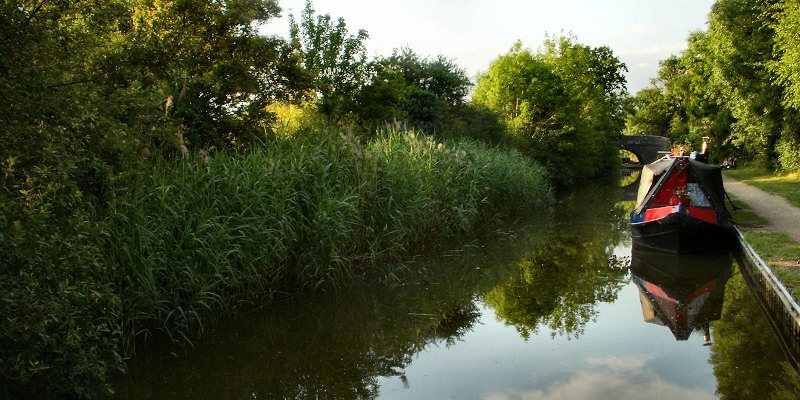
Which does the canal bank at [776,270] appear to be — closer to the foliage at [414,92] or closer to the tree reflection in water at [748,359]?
the tree reflection in water at [748,359]

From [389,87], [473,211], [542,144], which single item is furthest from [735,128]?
[473,211]

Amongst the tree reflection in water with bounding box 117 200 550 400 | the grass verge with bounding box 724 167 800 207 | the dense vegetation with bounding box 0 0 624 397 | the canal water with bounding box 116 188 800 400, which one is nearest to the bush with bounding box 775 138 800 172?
the grass verge with bounding box 724 167 800 207

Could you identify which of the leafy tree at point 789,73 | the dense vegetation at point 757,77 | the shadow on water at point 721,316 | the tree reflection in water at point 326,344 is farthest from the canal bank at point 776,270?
the dense vegetation at point 757,77

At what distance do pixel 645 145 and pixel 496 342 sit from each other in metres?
52.0

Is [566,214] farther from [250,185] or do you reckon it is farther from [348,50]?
[250,185]

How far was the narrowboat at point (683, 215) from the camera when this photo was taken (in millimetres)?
13008

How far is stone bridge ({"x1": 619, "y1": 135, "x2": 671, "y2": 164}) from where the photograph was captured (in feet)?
182

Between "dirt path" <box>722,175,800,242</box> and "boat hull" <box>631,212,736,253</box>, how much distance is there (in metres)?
1.25

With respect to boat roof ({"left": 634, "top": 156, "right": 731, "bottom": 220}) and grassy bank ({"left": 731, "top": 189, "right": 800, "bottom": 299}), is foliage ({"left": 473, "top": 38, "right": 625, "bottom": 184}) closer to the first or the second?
boat roof ({"left": 634, "top": 156, "right": 731, "bottom": 220})

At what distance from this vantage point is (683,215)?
1291cm

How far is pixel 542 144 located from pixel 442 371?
25795 mm

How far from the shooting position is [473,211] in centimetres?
1527

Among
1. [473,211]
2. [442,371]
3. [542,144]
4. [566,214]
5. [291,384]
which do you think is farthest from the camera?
[542,144]

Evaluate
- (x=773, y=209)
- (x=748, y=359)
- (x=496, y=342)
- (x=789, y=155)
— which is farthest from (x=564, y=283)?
(x=789, y=155)
